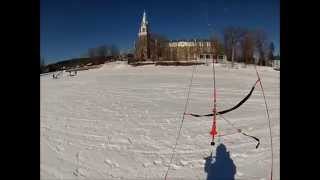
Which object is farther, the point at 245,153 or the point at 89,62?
the point at 89,62

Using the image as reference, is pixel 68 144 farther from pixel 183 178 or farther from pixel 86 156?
pixel 183 178

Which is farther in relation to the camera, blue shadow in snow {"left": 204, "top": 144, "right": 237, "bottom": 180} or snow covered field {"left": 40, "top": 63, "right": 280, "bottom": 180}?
snow covered field {"left": 40, "top": 63, "right": 280, "bottom": 180}

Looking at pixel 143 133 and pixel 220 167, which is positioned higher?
pixel 143 133

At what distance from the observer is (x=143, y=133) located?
405 inches

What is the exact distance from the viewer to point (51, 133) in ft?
34.1

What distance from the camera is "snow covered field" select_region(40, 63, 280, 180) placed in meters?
7.04

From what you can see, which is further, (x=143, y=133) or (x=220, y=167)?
(x=143, y=133)

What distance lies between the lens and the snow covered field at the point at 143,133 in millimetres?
7035

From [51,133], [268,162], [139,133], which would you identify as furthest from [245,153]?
[51,133]

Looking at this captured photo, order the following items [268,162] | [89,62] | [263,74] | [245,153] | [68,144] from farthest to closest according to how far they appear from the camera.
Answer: [89,62] → [263,74] → [68,144] → [245,153] → [268,162]

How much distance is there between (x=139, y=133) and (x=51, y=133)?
2.55 meters

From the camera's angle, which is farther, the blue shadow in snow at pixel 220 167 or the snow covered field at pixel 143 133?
the snow covered field at pixel 143 133
